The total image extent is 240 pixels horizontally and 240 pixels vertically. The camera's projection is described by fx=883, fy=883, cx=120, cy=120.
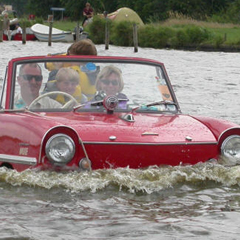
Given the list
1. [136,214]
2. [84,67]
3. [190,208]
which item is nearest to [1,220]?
[136,214]

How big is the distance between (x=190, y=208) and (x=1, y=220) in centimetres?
149

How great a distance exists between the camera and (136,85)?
8.58 m

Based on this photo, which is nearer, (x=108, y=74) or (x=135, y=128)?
(x=135, y=128)

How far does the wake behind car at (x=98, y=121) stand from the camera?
7.07 metres

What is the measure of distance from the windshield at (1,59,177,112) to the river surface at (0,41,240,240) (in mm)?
1003

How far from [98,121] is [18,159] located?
0.78 m

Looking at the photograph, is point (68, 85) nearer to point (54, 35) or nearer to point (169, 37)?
point (169, 37)

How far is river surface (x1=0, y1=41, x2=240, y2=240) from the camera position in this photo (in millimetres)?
5953

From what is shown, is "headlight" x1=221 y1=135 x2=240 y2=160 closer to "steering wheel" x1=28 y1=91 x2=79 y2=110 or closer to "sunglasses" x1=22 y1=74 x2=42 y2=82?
"steering wheel" x1=28 y1=91 x2=79 y2=110

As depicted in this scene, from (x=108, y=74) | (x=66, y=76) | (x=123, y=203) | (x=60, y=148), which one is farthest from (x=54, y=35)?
(x=123, y=203)

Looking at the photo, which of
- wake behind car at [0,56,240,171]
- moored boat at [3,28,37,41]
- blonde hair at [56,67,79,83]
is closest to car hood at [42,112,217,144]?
wake behind car at [0,56,240,171]

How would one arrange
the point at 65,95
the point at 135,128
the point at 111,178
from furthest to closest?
1. the point at 65,95
2. the point at 135,128
3. the point at 111,178

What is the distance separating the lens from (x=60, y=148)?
7000mm

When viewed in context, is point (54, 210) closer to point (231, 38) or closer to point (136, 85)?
point (136, 85)
